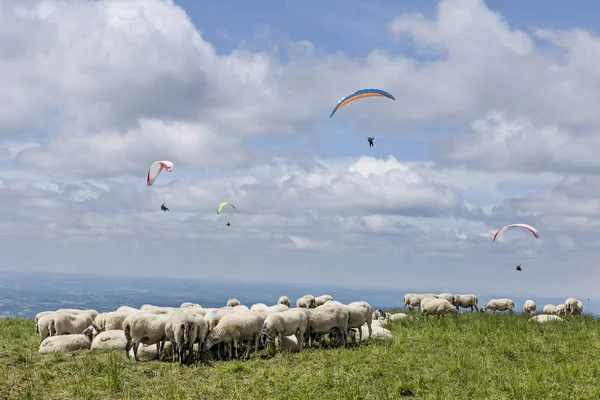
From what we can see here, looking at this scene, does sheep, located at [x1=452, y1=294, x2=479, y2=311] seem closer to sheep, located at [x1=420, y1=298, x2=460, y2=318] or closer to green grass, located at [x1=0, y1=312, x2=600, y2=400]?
sheep, located at [x1=420, y1=298, x2=460, y2=318]

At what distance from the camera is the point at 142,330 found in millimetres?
17094

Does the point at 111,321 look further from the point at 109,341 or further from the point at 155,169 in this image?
the point at 155,169

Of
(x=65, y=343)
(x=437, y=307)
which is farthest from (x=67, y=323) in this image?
(x=437, y=307)

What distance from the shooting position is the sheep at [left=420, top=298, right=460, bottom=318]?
1053 inches

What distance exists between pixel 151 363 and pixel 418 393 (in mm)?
8181

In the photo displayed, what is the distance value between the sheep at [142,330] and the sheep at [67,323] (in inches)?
173

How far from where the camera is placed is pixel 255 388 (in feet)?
45.3

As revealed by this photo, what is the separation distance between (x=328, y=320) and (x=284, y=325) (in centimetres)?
176

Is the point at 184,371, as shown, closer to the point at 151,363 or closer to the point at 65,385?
the point at 151,363

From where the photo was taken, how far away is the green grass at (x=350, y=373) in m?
13.4

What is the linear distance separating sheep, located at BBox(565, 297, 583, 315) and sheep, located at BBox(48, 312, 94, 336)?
29.8 metres

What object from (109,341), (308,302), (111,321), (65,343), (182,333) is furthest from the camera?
(308,302)

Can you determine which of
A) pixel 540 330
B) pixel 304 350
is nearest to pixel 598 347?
pixel 540 330

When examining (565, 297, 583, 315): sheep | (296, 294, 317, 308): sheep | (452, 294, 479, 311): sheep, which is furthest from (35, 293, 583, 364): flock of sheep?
(565, 297, 583, 315): sheep
